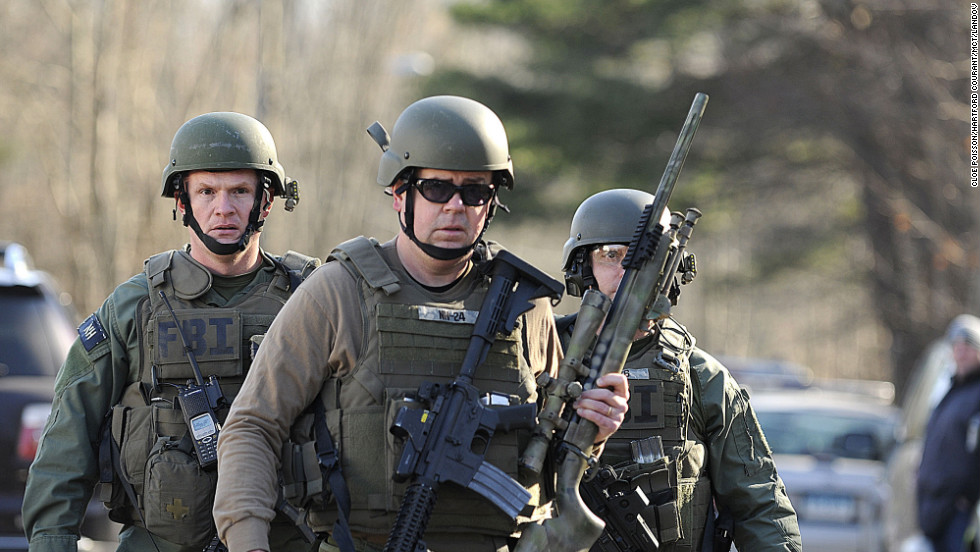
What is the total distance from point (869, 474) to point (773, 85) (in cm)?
977

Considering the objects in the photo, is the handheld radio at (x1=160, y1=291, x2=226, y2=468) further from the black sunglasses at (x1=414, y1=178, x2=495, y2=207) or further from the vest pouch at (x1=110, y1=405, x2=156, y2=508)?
the black sunglasses at (x1=414, y1=178, x2=495, y2=207)

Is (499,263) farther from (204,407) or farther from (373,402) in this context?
(204,407)

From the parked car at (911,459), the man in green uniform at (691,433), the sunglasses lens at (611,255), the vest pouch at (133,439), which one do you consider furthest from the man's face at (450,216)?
the parked car at (911,459)

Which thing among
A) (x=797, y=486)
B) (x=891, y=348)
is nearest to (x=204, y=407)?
(x=797, y=486)

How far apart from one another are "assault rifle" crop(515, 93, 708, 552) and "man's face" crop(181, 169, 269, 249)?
1.48 meters

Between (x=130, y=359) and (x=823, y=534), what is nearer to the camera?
(x=130, y=359)

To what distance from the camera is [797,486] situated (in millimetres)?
10656

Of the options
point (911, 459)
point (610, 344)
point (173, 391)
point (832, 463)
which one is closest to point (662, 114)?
point (832, 463)

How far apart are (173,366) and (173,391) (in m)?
0.09

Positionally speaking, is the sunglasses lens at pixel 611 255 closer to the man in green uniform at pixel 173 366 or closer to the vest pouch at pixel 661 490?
the vest pouch at pixel 661 490

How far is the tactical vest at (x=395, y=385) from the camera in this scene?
3.61 meters

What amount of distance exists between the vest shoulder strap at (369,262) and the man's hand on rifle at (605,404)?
612 mm

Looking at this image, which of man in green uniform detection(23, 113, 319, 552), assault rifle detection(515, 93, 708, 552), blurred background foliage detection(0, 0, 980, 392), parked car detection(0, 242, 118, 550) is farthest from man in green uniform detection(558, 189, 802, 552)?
blurred background foliage detection(0, 0, 980, 392)

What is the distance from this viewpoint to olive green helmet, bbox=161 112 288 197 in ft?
15.7
